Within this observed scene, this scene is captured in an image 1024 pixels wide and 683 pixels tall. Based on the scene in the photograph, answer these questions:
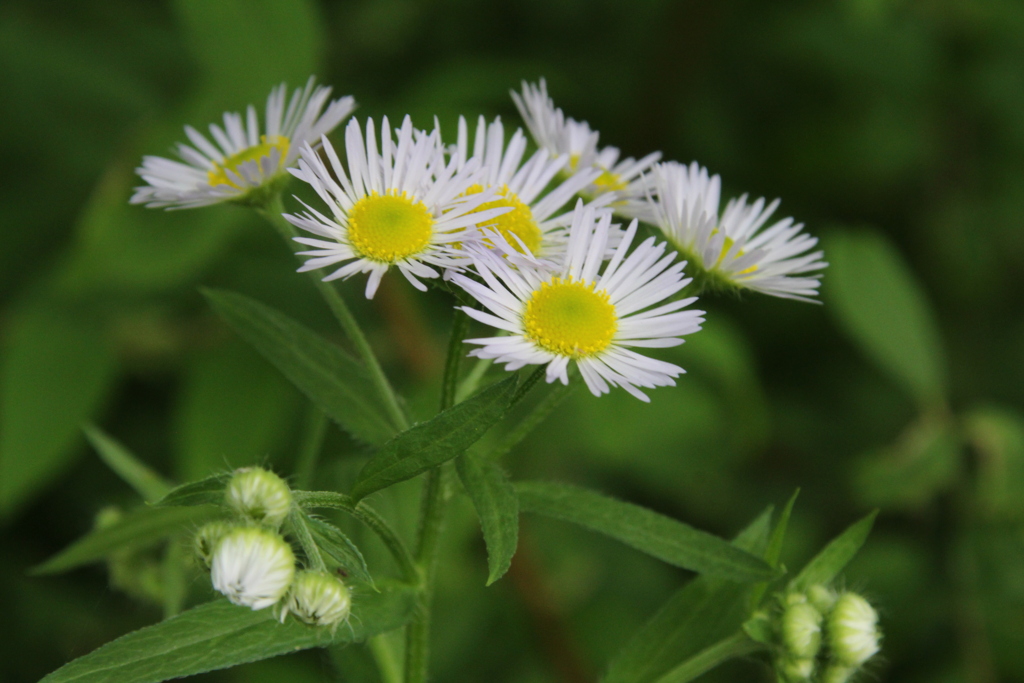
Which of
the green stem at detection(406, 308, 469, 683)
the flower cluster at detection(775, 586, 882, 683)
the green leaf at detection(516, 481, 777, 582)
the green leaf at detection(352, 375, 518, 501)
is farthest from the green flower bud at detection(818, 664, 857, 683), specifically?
the green leaf at detection(352, 375, 518, 501)

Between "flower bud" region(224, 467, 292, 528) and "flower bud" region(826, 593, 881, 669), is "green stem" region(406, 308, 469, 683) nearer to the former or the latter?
"flower bud" region(224, 467, 292, 528)

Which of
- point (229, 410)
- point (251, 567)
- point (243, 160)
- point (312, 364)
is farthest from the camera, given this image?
point (229, 410)

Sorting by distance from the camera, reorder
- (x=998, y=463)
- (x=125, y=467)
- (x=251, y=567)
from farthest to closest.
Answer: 1. (x=998, y=463)
2. (x=125, y=467)
3. (x=251, y=567)

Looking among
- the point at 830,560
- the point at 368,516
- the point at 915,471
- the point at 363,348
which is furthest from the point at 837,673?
the point at 915,471

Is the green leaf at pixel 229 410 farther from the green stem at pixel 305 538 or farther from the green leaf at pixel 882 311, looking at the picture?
the green leaf at pixel 882 311

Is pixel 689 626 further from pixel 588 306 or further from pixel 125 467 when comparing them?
pixel 125 467
